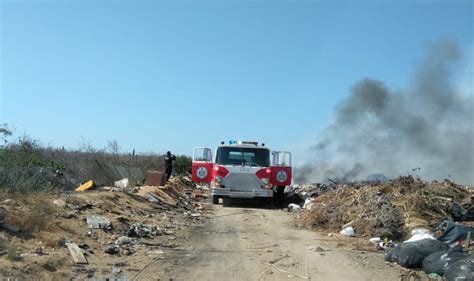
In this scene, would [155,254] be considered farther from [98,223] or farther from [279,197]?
[279,197]

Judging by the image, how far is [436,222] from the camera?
1327 cm

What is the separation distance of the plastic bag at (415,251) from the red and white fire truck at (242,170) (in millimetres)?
10257

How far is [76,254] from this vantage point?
865 centimetres

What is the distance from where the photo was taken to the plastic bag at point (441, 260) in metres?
8.04

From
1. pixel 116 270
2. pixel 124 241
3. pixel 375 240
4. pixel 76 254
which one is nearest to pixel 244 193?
pixel 375 240

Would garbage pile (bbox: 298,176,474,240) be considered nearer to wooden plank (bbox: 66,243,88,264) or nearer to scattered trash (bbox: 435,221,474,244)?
scattered trash (bbox: 435,221,474,244)

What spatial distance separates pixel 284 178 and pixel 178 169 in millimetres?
19023

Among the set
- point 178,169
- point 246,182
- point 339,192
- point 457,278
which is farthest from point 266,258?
point 178,169

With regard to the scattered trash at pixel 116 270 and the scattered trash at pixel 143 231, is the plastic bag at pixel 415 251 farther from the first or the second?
the scattered trash at pixel 143 231

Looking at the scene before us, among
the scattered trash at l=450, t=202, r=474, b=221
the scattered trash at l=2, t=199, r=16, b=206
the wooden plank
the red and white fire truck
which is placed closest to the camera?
the wooden plank

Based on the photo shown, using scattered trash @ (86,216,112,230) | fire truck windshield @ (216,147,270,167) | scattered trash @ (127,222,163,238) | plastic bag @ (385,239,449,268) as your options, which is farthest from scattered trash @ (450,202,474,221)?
scattered trash @ (86,216,112,230)

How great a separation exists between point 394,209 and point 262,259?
555 centimetres

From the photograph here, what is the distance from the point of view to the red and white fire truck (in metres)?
19.4

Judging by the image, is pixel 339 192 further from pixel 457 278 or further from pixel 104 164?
pixel 104 164
